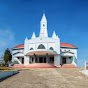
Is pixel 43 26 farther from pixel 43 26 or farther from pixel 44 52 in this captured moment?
pixel 44 52

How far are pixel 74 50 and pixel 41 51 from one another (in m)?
17.2

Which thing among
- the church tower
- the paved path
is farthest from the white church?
the paved path

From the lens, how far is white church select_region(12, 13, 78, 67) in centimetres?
3736

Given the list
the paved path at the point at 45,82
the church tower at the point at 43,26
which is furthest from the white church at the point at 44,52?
the paved path at the point at 45,82

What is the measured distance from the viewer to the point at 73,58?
1651 inches

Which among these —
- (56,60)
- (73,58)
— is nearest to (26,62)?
(56,60)

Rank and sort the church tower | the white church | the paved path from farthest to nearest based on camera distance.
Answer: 1. the church tower
2. the white church
3. the paved path

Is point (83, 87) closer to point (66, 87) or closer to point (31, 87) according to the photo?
point (66, 87)

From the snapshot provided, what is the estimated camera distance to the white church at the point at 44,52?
37356 millimetres

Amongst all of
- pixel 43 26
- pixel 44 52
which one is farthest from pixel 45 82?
pixel 43 26

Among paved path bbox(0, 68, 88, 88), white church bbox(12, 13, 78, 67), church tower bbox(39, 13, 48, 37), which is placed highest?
church tower bbox(39, 13, 48, 37)

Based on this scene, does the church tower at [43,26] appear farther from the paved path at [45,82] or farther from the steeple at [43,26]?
the paved path at [45,82]

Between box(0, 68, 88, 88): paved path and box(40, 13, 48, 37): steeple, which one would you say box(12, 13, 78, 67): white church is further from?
box(0, 68, 88, 88): paved path

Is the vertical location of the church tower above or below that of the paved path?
above
